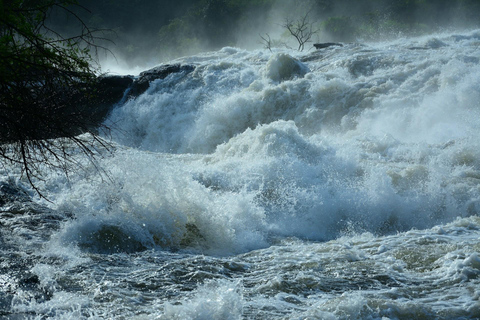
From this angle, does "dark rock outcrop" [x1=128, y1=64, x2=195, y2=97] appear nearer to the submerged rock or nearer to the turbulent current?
the submerged rock

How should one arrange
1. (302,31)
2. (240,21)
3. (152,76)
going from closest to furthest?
(152,76)
(302,31)
(240,21)

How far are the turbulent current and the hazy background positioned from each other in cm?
1898

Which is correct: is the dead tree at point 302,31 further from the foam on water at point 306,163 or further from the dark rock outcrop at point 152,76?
the foam on water at point 306,163

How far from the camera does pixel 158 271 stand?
16.0ft

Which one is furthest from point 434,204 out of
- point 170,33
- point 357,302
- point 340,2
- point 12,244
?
point 170,33

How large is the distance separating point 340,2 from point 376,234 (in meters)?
32.9

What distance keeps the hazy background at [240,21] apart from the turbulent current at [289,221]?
19.0 meters

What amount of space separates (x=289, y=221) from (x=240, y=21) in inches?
1332

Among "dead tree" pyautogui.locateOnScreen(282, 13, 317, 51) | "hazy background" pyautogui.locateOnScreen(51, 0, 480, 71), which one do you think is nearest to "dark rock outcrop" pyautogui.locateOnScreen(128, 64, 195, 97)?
"dead tree" pyautogui.locateOnScreen(282, 13, 317, 51)

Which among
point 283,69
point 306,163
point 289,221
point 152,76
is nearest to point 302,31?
point 152,76

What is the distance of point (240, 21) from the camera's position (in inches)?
1508

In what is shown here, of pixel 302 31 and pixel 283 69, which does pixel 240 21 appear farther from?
pixel 283 69

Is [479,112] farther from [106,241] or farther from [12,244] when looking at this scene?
[12,244]

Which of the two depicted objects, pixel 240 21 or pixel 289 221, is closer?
pixel 289 221
